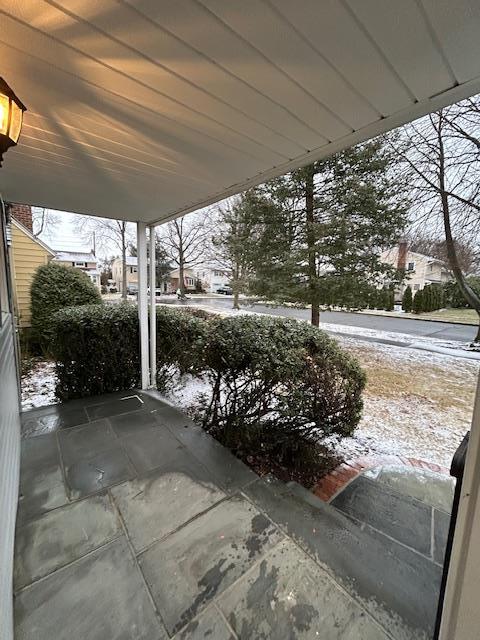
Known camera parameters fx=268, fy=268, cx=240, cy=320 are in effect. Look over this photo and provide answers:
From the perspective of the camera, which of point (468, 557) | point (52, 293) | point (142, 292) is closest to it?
point (468, 557)

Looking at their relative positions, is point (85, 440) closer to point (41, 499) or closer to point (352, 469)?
point (41, 499)

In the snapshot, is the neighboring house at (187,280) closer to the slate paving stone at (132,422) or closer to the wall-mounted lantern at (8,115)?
the slate paving stone at (132,422)

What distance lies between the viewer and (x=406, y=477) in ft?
8.25

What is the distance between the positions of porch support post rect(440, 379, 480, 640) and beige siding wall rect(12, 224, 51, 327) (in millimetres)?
7524

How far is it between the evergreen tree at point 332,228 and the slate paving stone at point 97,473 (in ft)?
19.6

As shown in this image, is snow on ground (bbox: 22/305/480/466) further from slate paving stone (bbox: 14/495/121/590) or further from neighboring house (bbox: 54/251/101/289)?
neighboring house (bbox: 54/251/101/289)

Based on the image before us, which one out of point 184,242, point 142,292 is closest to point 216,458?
point 142,292

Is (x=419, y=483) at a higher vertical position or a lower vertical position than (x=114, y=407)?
lower

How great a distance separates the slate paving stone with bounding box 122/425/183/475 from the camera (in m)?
2.23

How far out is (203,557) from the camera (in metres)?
1.46

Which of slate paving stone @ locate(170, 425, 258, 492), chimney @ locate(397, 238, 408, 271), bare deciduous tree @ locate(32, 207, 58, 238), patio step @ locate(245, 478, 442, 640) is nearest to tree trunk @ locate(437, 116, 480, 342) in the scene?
chimney @ locate(397, 238, 408, 271)

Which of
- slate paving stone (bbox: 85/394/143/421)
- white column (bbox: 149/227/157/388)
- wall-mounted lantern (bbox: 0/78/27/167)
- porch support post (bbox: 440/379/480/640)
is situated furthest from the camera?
white column (bbox: 149/227/157/388)

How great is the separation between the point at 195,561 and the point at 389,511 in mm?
1524

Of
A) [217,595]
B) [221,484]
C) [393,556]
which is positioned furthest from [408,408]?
[217,595]
